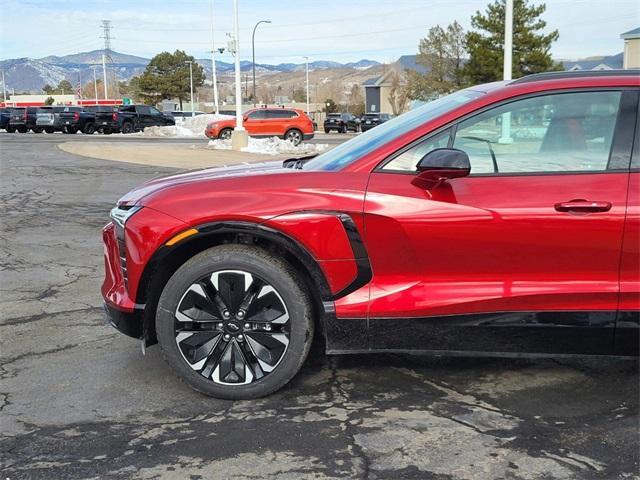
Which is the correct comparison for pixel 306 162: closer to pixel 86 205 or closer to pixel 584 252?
pixel 584 252

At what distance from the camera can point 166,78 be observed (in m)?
88.1

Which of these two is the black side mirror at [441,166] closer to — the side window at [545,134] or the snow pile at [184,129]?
the side window at [545,134]

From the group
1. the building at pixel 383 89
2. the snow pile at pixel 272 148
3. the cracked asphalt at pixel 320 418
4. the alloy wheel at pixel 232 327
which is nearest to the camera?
the cracked asphalt at pixel 320 418

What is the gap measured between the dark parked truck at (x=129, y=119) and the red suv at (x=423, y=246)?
40.4 m

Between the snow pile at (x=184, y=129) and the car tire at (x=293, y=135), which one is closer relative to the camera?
the car tire at (x=293, y=135)

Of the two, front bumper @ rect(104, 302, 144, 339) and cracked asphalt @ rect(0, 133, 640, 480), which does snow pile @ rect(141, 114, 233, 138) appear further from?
front bumper @ rect(104, 302, 144, 339)

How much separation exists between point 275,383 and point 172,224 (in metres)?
1.02

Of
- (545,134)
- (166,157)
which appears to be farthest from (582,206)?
(166,157)

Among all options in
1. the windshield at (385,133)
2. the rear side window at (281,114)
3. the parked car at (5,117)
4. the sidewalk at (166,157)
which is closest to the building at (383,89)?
the parked car at (5,117)

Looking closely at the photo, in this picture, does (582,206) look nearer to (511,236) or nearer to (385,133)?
(511,236)

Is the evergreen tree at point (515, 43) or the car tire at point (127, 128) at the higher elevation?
the evergreen tree at point (515, 43)

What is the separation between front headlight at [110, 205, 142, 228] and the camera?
3.76 meters

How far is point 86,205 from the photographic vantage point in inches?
442

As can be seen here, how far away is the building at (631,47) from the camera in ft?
142
